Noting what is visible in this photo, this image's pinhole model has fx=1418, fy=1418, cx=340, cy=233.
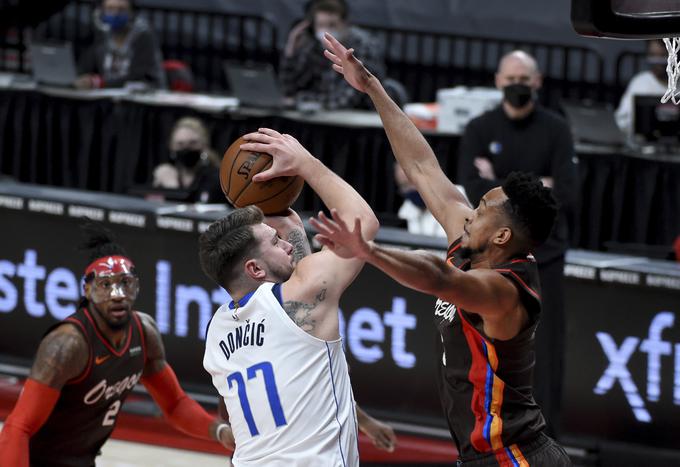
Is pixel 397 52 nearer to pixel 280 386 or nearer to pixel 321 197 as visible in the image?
pixel 321 197

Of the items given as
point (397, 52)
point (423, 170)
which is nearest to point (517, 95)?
point (423, 170)

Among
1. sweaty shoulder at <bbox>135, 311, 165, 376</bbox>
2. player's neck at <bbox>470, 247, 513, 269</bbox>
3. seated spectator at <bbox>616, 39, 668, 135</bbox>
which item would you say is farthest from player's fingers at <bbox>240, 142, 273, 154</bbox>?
seated spectator at <bbox>616, 39, 668, 135</bbox>

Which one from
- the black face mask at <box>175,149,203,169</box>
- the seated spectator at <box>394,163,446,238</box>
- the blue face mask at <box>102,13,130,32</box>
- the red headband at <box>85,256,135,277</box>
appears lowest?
the seated spectator at <box>394,163,446,238</box>

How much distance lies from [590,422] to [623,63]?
606 cm

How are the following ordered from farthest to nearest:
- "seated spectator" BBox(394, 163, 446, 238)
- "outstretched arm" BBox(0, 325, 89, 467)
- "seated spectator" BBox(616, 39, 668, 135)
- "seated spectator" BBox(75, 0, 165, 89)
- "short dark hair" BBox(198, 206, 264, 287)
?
"seated spectator" BBox(75, 0, 165, 89) → "seated spectator" BBox(616, 39, 668, 135) → "seated spectator" BBox(394, 163, 446, 238) → "outstretched arm" BBox(0, 325, 89, 467) → "short dark hair" BBox(198, 206, 264, 287)

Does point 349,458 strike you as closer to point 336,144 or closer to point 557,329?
point 557,329

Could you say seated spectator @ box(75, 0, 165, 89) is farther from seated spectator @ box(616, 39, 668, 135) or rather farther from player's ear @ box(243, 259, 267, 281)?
player's ear @ box(243, 259, 267, 281)

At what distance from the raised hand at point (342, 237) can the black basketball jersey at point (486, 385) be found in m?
0.89

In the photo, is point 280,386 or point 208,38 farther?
point 208,38

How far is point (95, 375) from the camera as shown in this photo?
6.29 m

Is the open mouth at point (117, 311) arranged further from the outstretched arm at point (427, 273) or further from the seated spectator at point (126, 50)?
the seated spectator at point (126, 50)

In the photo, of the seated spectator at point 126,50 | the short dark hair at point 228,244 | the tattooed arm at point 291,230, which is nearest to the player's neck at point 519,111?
the tattooed arm at point 291,230

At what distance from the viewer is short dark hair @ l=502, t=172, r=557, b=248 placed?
476 cm

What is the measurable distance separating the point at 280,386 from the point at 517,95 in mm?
3254
